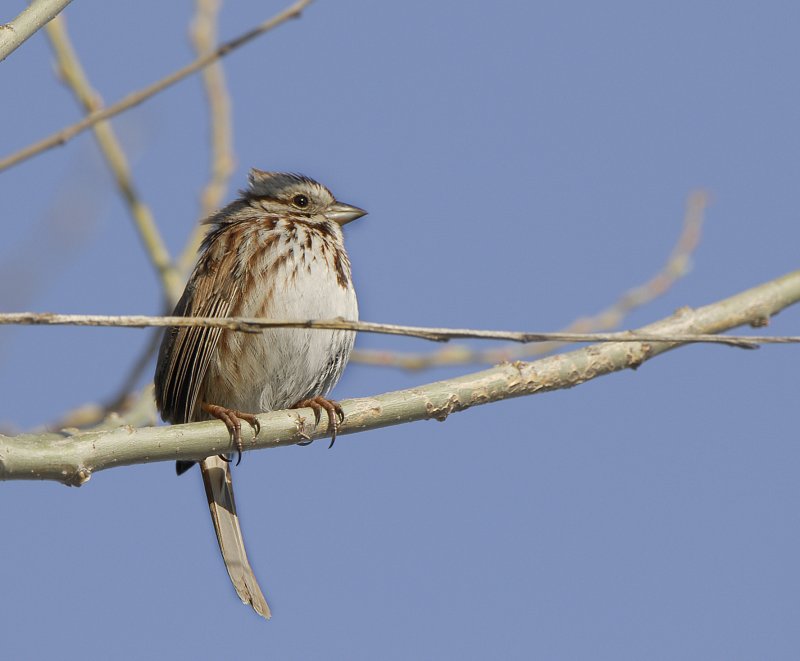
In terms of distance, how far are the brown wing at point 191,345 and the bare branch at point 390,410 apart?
0.92 m

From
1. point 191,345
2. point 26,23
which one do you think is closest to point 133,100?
point 26,23

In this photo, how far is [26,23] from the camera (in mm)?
3057

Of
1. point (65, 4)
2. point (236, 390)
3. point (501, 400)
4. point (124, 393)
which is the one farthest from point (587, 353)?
point (65, 4)

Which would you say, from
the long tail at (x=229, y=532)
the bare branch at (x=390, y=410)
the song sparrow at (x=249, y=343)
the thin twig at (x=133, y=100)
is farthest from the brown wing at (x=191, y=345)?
the thin twig at (x=133, y=100)

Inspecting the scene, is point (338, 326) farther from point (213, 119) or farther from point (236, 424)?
point (213, 119)

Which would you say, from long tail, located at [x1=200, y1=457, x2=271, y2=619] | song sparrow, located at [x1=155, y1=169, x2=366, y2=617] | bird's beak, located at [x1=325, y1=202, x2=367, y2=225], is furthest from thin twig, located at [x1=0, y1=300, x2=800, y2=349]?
bird's beak, located at [x1=325, y1=202, x2=367, y2=225]

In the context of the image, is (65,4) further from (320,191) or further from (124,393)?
(320,191)

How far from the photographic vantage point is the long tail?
16.5 feet

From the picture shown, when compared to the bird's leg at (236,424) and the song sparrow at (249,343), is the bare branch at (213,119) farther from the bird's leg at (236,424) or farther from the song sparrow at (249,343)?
the bird's leg at (236,424)

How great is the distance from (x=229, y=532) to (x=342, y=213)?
5.69 feet

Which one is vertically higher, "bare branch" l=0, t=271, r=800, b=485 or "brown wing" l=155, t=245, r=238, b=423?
"brown wing" l=155, t=245, r=238, b=423

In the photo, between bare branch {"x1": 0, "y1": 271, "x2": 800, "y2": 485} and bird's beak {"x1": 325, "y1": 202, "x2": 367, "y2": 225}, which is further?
bird's beak {"x1": 325, "y1": 202, "x2": 367, "y2": 225}

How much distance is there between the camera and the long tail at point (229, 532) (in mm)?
5039

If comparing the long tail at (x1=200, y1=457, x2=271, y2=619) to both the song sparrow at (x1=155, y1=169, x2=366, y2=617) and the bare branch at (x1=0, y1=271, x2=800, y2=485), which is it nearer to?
the song sparrow at (x1=155, y1=169, x2=366, y2=617)
